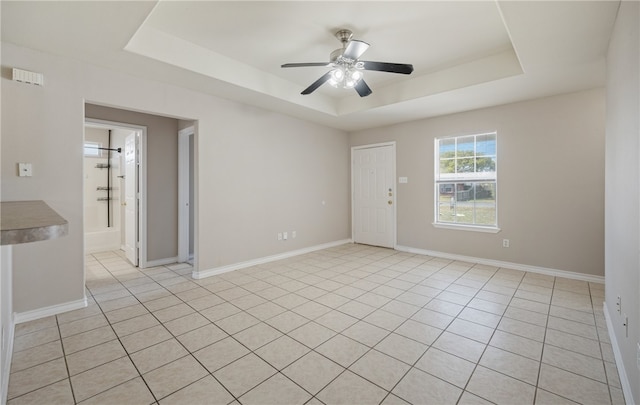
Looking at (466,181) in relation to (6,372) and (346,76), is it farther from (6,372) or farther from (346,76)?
(6,372)

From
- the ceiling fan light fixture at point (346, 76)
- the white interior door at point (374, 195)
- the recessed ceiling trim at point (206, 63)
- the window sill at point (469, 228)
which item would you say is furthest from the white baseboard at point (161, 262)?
the window sill at point (469, 228)

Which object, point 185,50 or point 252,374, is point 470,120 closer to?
point 185,50

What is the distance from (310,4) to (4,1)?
2.16 meters

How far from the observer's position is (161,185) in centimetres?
460

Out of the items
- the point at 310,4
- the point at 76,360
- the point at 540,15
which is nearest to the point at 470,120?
the point at 540,15

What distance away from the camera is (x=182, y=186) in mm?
4754

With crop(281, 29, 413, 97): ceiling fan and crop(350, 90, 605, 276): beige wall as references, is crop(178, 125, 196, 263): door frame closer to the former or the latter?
crop(281, 29, 413, 97): ceiling fan

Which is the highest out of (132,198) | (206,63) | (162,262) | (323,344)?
(206,63)

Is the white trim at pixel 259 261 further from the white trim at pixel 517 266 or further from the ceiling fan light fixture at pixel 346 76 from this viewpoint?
the ceiling fan light fixture at pixel 346 76

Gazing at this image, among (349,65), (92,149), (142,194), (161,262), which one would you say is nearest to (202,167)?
(142,194)

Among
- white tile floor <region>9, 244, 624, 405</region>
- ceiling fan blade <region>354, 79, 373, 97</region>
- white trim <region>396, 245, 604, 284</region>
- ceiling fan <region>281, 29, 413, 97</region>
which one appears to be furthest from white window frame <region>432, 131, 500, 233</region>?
ceiling fan <region>281, 29, 413, 97</region>

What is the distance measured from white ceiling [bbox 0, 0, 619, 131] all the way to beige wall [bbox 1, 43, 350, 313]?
0.82ft

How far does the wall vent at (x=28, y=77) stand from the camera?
254cm

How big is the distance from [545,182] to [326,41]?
137 inches
